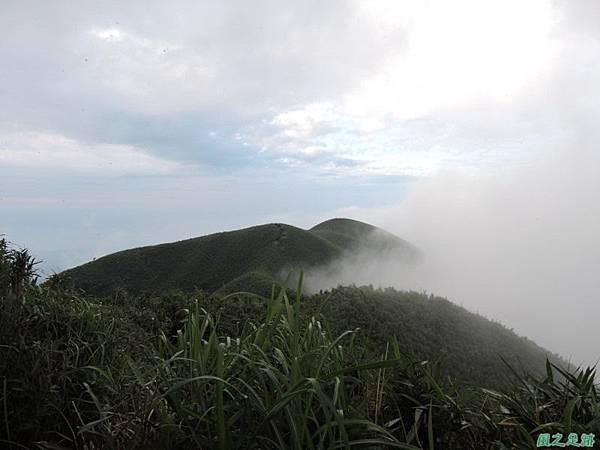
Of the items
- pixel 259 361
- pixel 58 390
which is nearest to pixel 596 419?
pixel 259 361

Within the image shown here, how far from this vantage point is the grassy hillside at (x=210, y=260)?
5612 cm

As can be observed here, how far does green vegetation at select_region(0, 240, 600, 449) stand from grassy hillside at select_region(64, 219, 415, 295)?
46.5m

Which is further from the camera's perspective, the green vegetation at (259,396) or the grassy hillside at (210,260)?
the grassy hillside at (210,260)

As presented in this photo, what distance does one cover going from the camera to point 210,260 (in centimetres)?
6378

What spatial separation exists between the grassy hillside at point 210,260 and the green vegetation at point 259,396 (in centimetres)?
4651

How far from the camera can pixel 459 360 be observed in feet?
72.3

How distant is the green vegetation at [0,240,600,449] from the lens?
71.7 inches

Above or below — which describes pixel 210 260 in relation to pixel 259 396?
below

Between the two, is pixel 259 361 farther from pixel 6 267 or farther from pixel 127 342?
pixel 6 267

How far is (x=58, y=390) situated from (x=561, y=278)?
498ft

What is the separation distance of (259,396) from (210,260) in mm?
62929

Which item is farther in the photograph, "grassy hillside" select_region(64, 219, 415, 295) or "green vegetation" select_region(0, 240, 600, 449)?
"grassy hillside" select_region(64, 219, 415, 295)

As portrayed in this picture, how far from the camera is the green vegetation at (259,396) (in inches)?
71.7

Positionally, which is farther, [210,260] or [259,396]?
[210,260]
